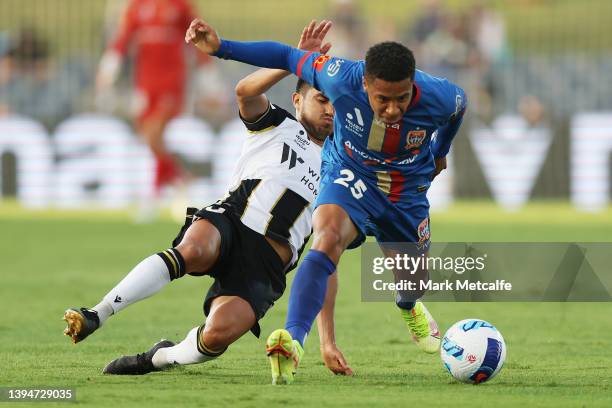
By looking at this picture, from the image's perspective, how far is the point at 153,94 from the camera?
1725cm

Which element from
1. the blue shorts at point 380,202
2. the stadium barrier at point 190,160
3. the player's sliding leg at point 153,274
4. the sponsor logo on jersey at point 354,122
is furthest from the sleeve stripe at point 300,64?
the stadium barrier at point 190,160

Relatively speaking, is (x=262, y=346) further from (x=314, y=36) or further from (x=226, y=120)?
(x=226, y=120)

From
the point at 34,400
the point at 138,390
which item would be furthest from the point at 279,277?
the point at 34,400

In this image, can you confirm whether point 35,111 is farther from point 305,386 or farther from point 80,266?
point 305,386

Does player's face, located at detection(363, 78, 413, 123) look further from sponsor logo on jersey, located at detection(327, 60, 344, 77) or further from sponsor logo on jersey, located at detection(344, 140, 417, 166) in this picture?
sponsor logo on jersey, located at detection(344, 140, 417, 166)

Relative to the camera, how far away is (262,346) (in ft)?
26.5

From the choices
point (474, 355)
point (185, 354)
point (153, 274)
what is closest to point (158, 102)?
point (185, 354)

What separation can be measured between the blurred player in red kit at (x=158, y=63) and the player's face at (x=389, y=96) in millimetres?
10459

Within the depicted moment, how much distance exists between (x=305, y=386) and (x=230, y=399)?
2.00 feet

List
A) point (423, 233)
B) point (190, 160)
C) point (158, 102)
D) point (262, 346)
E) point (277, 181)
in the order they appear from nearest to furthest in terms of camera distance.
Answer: point (277, 181), point (423, 233), point (262, 346), point (158, 102), point (190, 160)

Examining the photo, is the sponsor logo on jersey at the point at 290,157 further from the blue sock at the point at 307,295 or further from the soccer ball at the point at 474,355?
the soccer ball at the point at 474,355

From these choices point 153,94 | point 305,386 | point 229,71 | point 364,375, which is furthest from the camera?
point 229,71

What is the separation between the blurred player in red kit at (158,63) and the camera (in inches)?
661

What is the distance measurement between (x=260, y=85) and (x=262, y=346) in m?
2.02
